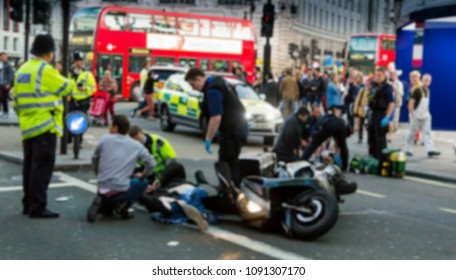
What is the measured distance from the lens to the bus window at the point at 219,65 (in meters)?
33.9

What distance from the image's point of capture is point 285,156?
34.9 feet

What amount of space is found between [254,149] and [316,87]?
6764mm

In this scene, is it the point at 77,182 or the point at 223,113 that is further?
the point at 77,182

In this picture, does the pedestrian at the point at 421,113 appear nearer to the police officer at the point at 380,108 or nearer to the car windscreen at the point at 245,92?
the police officer at the point at 380,108

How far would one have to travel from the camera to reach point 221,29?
3394cm

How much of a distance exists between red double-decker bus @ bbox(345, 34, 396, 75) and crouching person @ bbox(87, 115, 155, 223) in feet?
103

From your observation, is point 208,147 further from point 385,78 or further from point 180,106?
point 180,106

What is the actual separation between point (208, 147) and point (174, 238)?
177cm

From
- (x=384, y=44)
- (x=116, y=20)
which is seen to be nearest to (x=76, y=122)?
(x=116, y=20)

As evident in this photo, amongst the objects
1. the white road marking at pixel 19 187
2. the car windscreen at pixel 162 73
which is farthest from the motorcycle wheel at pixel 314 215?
the car windscreen at pixel 162 73

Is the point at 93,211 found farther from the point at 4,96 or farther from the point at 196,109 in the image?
the point at 4,96

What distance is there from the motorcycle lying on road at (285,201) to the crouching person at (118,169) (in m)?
0.69

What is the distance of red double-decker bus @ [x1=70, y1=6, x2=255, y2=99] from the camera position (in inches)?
1206
